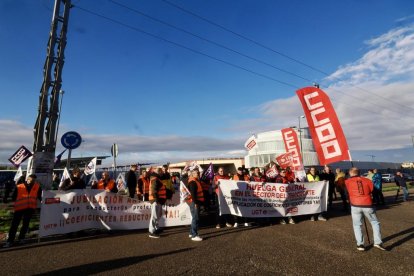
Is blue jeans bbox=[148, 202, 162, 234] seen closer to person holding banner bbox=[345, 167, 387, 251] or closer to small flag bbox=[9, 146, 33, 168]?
person holding banner bbox=[345, 167, 387, 251]

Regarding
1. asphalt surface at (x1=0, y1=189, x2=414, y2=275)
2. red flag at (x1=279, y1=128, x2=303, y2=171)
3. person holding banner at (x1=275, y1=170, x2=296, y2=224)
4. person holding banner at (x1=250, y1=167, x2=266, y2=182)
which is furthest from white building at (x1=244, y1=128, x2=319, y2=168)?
asphalt surface at (x1=0, y1=189, x2=414, y2=275)

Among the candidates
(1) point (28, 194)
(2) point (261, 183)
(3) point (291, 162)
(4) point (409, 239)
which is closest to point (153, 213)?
(1) point (28, 194)

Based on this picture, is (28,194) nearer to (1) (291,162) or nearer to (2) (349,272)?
(2) (349,272)

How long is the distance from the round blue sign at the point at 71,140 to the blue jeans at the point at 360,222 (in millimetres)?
8874

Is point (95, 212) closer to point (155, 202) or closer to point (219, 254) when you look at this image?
point (155, 202)

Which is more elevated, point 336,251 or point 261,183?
point 261,183

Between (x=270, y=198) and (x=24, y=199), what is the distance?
7221 mm

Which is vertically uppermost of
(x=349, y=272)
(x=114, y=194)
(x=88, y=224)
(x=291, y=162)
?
(x=291, y=162)

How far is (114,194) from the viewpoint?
9172 millimetres

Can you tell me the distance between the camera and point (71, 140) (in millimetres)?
10898

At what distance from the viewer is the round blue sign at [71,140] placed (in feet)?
35.0

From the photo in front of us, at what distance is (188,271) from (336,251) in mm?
3248

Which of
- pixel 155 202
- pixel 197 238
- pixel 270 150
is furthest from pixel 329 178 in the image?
→ pixel 270 150

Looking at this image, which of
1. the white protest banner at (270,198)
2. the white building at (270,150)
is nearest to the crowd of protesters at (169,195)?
the white protest banner at (270,198)
